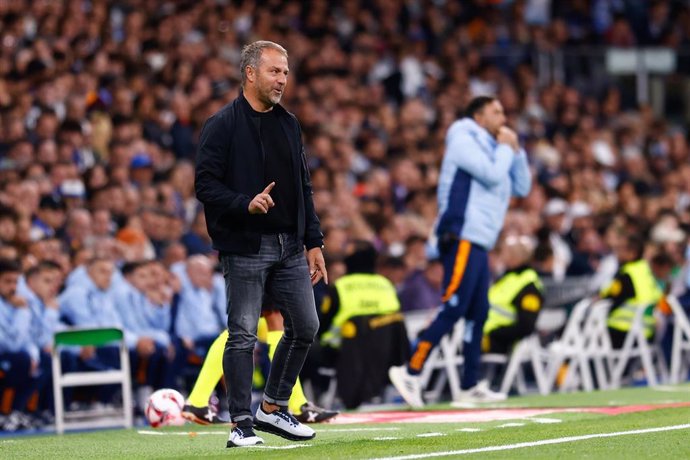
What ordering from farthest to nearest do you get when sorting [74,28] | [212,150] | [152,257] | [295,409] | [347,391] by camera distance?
[74,28]
[152,257]
[347,391]
[295,409]
[212,150]

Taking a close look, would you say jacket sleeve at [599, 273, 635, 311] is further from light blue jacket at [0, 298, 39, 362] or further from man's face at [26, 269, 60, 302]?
light blue jacket at [0, 298, 39, 362]

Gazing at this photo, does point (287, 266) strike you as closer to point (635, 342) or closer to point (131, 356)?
point (131, 356)

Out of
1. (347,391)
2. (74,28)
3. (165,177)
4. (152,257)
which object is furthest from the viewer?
→ (74,28)

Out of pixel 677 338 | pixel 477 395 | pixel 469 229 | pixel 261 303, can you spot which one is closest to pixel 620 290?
pixel 677 338

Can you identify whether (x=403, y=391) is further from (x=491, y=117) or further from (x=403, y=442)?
(x=403, y=442)

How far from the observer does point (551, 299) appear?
699 inches

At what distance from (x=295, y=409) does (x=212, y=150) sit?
3080 millimetres

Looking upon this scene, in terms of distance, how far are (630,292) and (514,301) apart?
1.84 m

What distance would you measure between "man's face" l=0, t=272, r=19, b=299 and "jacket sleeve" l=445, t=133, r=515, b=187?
3984 mm

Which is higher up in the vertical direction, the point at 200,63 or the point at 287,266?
the point at 200,63

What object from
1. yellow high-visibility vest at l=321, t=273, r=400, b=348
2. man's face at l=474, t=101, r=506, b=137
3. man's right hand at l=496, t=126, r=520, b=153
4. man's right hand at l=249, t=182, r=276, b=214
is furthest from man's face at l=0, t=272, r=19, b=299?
man's right hand at l=249, t=182, r=276, b=214

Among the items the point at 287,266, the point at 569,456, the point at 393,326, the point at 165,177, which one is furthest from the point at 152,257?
the point at 569,456

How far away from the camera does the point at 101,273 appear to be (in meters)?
14.6

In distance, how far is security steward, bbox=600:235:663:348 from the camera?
16.4 meters
